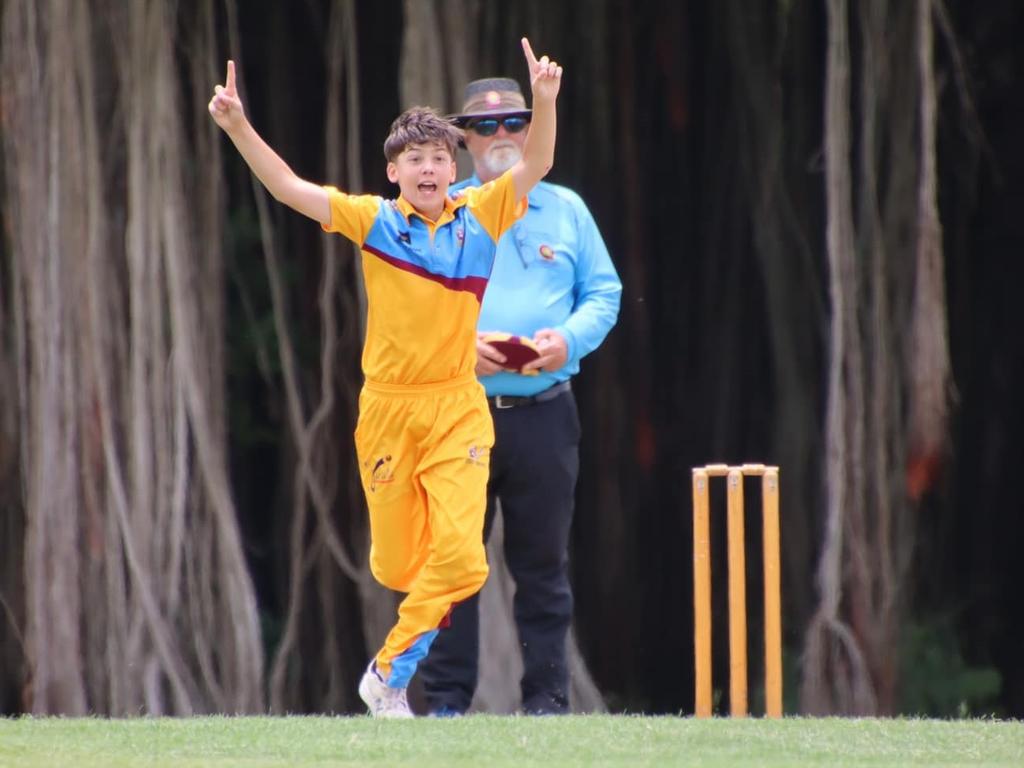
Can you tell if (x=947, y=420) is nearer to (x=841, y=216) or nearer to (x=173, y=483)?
(x=841, y=216)

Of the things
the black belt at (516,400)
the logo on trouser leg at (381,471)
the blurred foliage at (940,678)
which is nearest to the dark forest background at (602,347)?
the blurred foliage at (940,678)

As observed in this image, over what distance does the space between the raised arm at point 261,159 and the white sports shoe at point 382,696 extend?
0.78 m

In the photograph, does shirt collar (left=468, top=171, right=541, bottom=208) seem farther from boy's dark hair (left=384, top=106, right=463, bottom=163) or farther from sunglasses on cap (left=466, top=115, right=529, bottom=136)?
boy's dark hair (left=384, top=106, right=463, bottom=163)

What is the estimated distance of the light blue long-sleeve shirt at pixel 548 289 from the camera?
3.56 meters

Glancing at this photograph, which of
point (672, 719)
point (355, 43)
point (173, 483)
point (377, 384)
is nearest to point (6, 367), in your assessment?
point (173, 483)

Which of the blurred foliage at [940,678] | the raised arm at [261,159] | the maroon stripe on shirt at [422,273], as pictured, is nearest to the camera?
the raised arm at [261,159]

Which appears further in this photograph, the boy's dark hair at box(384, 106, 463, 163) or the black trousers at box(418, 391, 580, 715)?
the black trousers at box(418, 391, 580, 715)

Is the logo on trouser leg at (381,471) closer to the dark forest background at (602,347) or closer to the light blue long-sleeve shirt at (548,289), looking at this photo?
the light blue long-sleeve shirt at (548,289)

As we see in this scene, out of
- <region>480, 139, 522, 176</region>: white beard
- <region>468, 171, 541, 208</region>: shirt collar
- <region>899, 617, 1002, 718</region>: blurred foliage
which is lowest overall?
<region>899, 617, 1002, 718</region>: blurred foliage

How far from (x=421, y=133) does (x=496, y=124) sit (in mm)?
521

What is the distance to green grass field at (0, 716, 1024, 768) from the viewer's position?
2.63 meters

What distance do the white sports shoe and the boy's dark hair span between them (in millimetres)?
884

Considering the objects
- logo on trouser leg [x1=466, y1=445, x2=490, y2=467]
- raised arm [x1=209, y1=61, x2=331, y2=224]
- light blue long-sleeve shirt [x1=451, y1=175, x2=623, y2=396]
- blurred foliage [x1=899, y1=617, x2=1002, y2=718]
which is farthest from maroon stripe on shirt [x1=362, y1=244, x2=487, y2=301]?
blurred foliage [x1=899, y1=617, x2=1002, y2=718]

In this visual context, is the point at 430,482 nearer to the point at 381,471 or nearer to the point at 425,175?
the point at 381,471
